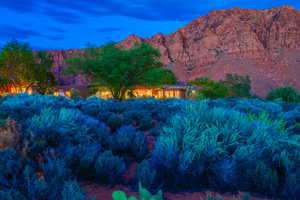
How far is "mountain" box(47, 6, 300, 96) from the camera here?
273 ft

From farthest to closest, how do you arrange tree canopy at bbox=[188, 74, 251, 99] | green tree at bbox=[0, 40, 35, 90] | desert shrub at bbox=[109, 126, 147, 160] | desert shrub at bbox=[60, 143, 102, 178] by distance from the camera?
tree canopy at bbox=[188, 74, 251, 99] → green tree at bbox=[0, 40, 35, 90] → desert shrub at bbox=[109, 126, 147, 160] → desert shrub at bbox=[60, 143, 102, 178]

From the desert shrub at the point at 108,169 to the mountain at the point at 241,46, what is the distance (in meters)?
77.4

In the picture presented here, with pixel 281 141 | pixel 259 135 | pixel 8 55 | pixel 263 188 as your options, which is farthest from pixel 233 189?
pixel 8 55

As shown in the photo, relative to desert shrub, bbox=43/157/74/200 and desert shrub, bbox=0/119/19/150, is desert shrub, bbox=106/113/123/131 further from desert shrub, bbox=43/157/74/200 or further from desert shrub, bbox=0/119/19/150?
desert shrub, bbox=43/157/74/200

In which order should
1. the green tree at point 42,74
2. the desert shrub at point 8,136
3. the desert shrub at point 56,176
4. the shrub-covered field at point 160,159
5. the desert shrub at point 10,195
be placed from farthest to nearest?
the green tree at point 42,74, the desert shrub at point 8,136, the shrub-covered field at point 160,159, the desert shrub at point 56,176, the desert shrub at point 10,195

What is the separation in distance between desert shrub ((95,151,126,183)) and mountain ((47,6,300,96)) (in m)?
77.4

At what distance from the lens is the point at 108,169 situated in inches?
139

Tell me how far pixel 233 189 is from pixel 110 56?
78.4 ft

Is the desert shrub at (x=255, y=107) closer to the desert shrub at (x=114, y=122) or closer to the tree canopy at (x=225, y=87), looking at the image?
the desert shrub at (x=114, y=122)

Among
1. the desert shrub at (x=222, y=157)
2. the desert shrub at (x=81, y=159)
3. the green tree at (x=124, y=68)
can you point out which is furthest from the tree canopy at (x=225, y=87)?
the desert shrub at (x=81, y=159)

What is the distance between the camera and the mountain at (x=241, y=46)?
83.3 meters

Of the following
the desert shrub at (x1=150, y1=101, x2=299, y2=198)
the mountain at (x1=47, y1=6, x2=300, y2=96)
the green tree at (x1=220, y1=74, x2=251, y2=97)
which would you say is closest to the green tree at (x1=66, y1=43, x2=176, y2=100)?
the desert shrub at (x1=150, y1=101, x2=299, y2=198)

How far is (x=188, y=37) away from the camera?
106750 mm

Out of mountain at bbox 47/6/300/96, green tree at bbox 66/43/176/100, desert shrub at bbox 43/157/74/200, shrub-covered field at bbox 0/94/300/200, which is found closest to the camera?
desert shrub at bbox 43/157/74/200
